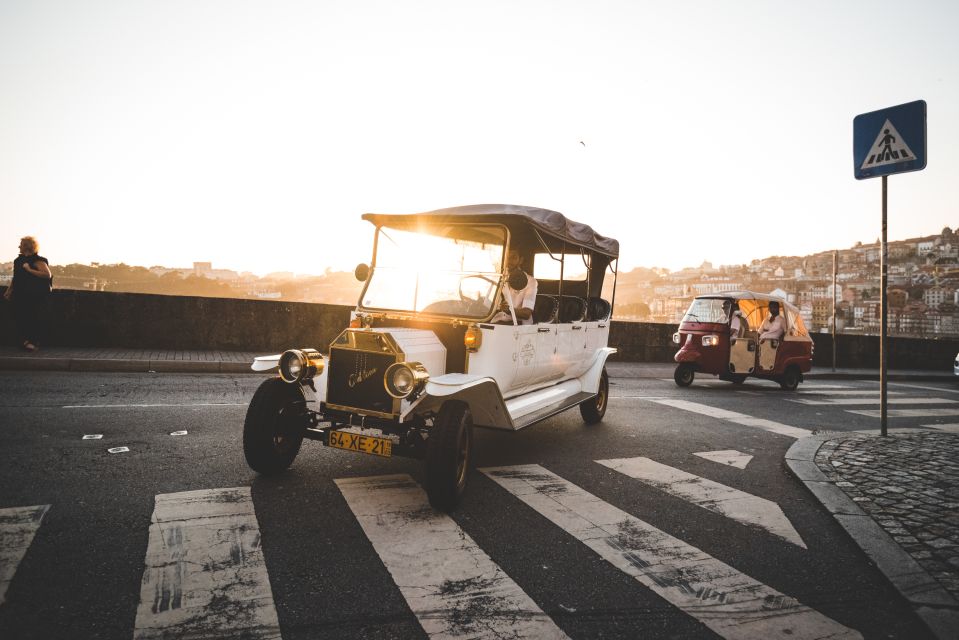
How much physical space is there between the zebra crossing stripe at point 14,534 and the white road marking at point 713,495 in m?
4.56

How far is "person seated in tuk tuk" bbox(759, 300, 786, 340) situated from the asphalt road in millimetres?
6698

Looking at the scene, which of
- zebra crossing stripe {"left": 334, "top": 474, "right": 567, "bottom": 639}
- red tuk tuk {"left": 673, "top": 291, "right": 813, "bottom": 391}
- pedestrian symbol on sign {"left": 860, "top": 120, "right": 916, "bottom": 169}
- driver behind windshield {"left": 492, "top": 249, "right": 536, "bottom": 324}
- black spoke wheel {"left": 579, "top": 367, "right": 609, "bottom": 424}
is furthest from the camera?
red tuk tuk {"left": 673, "top": 291, "right": 813, "bottom": 391}

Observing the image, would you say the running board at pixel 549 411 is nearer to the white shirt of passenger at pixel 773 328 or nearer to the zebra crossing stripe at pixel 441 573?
the zebra crossing stripe at pixel 441 573

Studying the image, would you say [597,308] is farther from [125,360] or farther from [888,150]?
[125,360]

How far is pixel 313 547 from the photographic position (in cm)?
365

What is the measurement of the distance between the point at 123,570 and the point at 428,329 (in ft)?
10.0

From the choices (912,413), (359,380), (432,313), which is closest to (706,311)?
(912,413)

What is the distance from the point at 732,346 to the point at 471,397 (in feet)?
32.4

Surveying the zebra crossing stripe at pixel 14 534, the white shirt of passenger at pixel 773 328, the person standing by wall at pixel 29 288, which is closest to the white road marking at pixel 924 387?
the white shirt of passenger at pixel 773 328

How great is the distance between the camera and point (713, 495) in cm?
521

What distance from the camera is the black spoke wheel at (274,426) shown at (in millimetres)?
4812

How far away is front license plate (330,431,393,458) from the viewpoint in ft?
15.1

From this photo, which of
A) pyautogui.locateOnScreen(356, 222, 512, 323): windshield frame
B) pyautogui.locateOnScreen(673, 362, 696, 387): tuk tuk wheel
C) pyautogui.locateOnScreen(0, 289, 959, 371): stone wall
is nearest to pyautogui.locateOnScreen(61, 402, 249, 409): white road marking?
pyautogui.locateOnScreen(356, 222, 512, 323): windshield frame

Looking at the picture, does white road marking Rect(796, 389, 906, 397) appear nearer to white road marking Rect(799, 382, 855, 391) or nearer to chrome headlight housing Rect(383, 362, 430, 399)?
white road marking Rect(799, 382, 855, 391)
